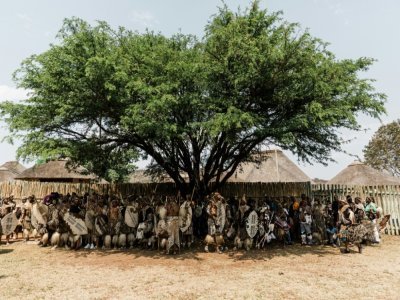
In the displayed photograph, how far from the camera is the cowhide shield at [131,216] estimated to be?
1237 cm

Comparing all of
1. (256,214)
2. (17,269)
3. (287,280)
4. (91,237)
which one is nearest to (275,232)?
(256,214)

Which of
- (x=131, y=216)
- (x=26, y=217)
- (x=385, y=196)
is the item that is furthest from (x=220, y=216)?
(x=26, y=217)

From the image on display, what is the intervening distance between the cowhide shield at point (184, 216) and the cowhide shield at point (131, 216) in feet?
5.95

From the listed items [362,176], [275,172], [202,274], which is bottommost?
[202,274]

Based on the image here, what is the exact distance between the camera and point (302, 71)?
37.8 feet

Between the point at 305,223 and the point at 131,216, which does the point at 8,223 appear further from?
the point at 305,223

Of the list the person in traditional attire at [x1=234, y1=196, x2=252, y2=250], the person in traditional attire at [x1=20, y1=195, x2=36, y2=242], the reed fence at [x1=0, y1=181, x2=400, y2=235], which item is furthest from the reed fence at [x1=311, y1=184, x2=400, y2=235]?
the person in traditional attire at [x1=20, y1=195, x2=36, y2=242]

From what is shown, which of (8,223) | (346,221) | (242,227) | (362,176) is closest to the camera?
(346,221)

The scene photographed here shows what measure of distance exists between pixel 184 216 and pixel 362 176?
1908 cm

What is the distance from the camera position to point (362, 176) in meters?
25.5

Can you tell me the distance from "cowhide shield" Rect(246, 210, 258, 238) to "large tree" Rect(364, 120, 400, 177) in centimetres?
3430

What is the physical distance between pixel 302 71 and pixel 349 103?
2.17 metres

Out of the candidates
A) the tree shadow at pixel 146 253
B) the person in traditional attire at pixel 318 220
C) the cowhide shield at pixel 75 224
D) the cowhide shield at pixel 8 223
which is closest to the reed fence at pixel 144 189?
the cowhide shield at pixel 8 223

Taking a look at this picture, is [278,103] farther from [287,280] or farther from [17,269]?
[17,269]
